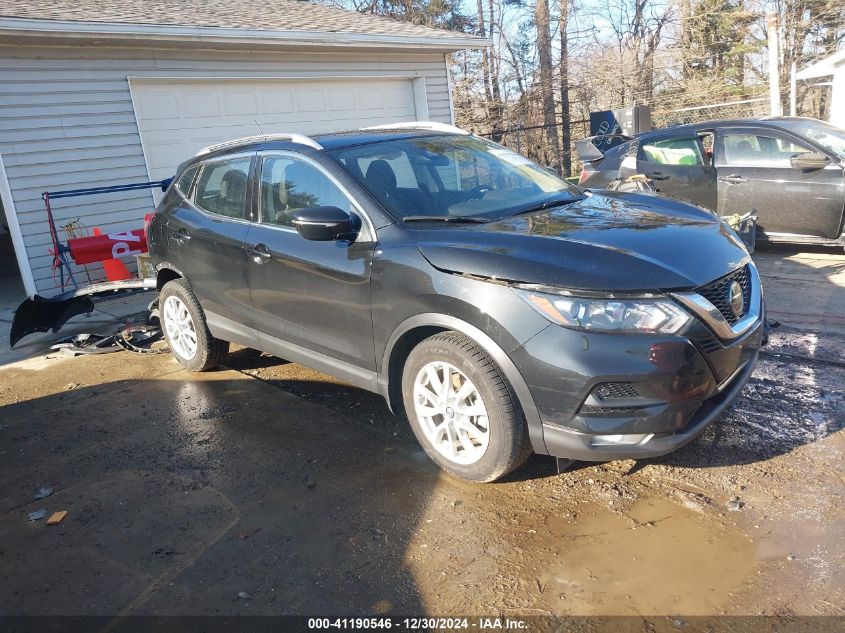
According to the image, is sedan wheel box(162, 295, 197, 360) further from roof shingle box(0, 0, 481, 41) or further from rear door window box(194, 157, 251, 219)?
roof shingle box(0, 0, 481, 41)

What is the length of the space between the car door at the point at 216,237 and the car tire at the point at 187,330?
13 cm

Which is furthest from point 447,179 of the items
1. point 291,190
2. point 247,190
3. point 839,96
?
point 839,96

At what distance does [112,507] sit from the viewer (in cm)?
349

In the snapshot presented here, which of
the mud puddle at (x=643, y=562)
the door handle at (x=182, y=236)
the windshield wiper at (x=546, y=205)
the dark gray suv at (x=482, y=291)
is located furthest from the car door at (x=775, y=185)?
the door handle at (x=182, y=236)

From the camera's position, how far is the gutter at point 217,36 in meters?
7.91

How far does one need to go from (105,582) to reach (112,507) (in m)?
0.68

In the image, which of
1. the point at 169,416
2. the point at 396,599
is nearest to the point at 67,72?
the point at 169,416

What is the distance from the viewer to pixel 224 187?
4.74m

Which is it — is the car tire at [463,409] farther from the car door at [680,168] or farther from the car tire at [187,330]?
the car door at [680,168]

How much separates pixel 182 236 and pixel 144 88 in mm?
5197

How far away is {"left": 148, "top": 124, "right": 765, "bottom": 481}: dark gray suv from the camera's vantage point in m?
2.84

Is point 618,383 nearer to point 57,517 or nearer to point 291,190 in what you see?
point 291,190

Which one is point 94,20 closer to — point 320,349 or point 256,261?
point 256,261

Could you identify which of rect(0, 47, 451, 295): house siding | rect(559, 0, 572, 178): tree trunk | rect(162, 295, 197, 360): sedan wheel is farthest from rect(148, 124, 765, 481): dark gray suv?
rect(559, 0, 572, 178): tree trunk
